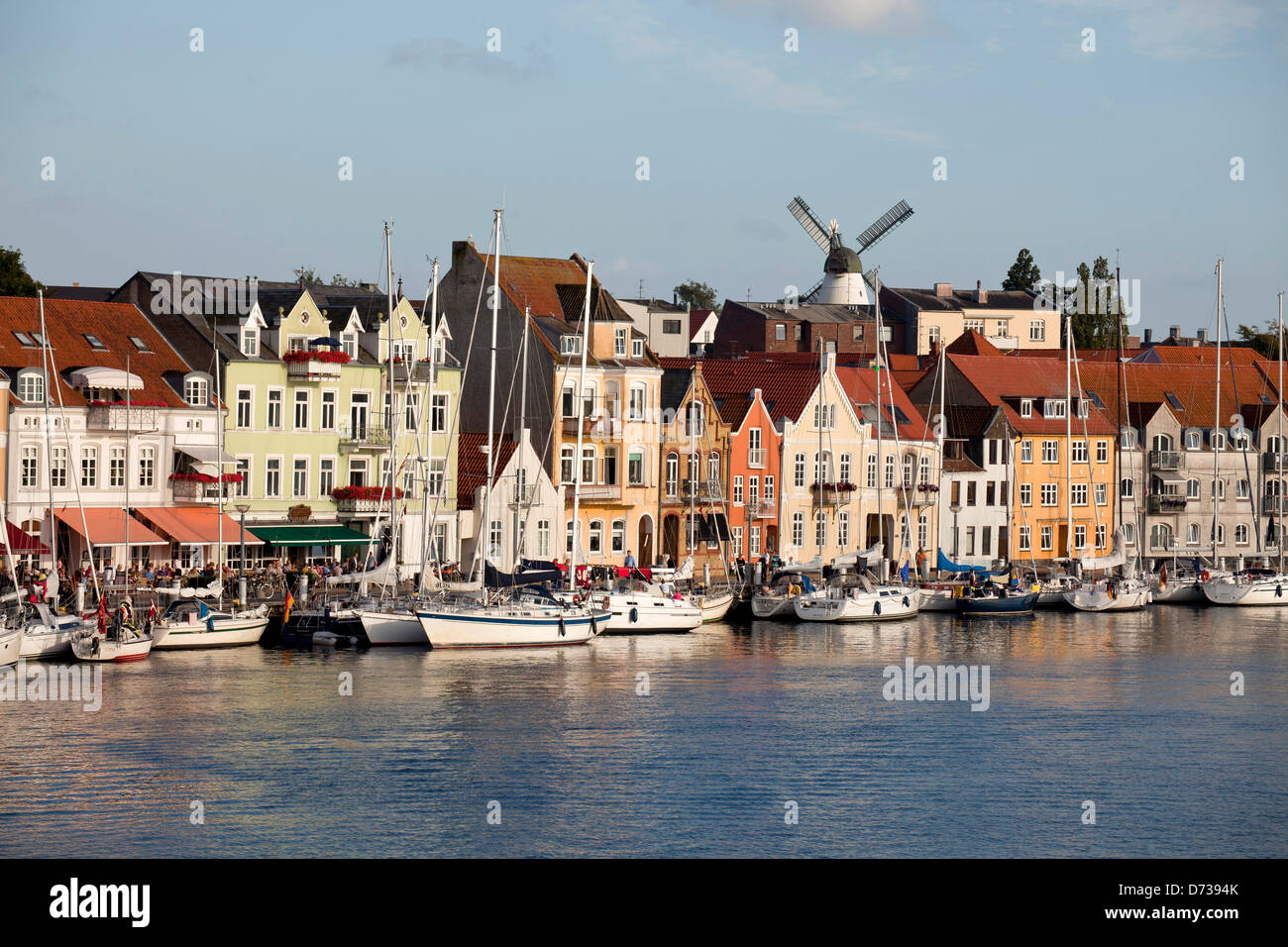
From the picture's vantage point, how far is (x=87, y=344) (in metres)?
70.2

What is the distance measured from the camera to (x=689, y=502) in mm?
86875

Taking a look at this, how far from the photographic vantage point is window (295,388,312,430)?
74.9 metres

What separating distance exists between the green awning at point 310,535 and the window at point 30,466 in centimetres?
934

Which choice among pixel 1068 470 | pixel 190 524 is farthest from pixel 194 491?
pixel 1068 470

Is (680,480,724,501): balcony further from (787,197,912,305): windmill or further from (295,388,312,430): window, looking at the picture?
(787,197,912,305): windmill

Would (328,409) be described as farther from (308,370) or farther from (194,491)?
(194,491)

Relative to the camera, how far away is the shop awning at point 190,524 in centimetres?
6781

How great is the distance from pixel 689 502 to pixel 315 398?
20.7 metres

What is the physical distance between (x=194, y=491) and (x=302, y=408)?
6848mm

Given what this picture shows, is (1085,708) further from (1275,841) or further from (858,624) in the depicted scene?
(858,624)

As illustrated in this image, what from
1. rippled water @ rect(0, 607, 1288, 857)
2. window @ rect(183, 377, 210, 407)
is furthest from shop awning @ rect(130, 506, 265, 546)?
rippled water @ rect(0, 607, 1288, 857)

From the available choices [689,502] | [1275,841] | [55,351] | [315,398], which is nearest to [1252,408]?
[689,502]

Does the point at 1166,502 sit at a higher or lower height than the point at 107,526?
higher
